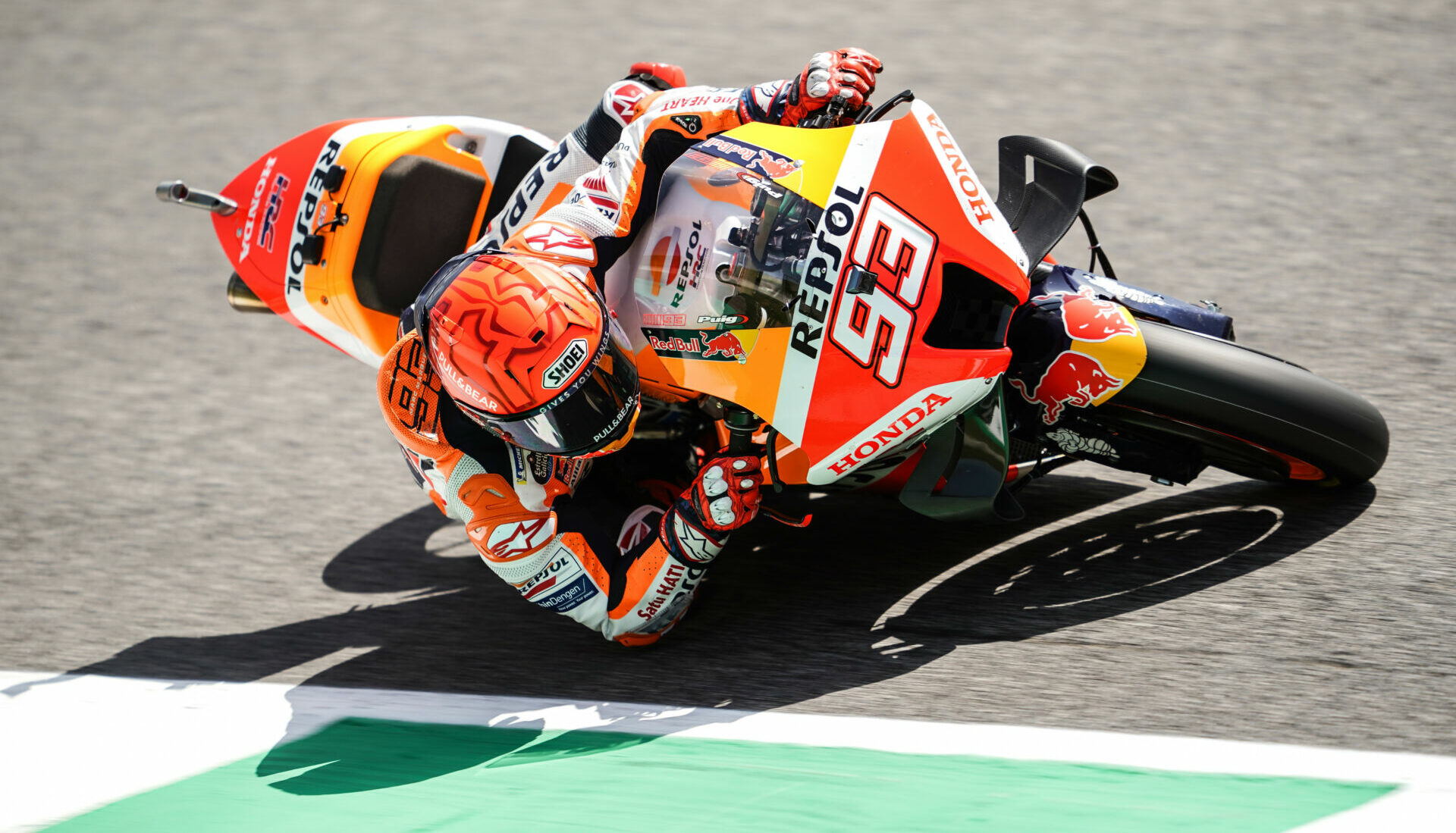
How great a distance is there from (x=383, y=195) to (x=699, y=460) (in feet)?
3.99

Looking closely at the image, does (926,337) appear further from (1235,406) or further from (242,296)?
(242,296)

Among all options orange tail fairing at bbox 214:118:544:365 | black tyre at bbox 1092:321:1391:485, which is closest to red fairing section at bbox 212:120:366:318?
orange tail fairing at bbox 214:118:544:365

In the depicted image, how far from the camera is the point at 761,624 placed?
11.5 feet

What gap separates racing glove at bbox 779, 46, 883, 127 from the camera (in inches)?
125

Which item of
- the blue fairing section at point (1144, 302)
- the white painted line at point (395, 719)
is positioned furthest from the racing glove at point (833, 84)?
the white painted line at point (395, 719)

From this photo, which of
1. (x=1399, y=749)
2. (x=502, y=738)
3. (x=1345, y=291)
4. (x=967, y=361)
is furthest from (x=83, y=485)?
(x=1345, y=291)

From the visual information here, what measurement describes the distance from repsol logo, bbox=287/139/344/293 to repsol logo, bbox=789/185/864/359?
1672 millimetres

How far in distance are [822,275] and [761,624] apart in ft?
3.78

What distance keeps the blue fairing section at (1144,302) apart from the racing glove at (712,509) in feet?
2.97

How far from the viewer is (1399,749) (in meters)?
2.71

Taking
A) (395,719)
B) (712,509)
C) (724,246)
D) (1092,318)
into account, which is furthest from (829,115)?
(395,719)

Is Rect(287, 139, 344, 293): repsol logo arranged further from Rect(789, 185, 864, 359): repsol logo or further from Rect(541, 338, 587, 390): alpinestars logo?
Rect(789, 185, 864, 359): repsol logo

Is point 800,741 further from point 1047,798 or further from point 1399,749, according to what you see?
point 1399,749

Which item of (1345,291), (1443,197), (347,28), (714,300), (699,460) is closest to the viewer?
(714,300)
